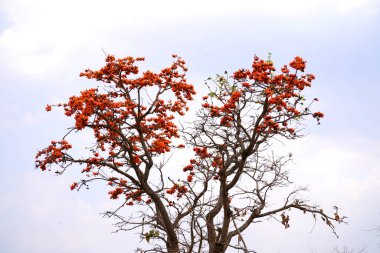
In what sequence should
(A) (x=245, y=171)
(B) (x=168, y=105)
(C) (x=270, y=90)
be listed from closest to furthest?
1. (C) (x=270, y=90)
2. (A) (x=245, y=171)
3. (B) (x=168, y=105)

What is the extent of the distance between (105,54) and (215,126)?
3871 millimetres

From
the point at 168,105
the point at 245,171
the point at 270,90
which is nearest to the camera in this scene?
the point at 270,90

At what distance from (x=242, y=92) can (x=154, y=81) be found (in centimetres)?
275

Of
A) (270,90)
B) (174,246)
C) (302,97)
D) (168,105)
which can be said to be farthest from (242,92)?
(174,246)

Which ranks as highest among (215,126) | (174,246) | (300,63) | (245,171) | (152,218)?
(300,63)

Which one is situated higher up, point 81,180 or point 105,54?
point 105,54

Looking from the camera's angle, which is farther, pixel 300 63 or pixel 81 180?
pixel 81 180

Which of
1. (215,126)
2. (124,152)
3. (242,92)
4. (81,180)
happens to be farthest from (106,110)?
(242,92)

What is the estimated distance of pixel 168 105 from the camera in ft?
44.3

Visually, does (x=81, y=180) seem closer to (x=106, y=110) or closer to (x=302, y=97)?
(x=106, y=110)

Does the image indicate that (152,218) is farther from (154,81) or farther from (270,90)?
Answer: (270,90)

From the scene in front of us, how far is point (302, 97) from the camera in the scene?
39.9 feet

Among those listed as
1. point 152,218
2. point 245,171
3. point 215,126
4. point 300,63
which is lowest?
point 152,218

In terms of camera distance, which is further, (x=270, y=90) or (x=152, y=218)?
(x=152, y=218)
